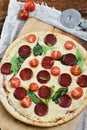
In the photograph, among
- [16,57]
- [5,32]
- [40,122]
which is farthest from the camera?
[5,32]

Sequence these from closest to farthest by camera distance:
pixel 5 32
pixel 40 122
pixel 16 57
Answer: pixel 40 122, pixel 16 57, pixel 5 32

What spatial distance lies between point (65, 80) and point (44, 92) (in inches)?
4.0

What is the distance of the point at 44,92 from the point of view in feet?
5.72

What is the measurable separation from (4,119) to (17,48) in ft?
1.07

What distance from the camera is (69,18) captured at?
1.94 metres

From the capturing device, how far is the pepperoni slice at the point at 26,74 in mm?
1788

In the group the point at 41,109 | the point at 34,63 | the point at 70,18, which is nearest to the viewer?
the point at 41,109

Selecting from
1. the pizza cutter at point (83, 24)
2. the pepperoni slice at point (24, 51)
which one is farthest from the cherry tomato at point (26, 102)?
the pizza cutter at point (83, 24)

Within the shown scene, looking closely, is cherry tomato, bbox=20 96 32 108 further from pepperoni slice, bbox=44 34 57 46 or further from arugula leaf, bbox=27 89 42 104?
pepperoni slice, bbox=44 34 57 46

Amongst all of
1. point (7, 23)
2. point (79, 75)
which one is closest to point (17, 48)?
point (7, 23)

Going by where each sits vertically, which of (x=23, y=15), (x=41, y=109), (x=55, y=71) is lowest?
(x=41, y=109)

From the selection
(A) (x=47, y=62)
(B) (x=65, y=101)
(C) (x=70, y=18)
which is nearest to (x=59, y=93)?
(B) (x=65, y=101)

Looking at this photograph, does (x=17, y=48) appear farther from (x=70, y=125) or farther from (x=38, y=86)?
(x=70, y=125)

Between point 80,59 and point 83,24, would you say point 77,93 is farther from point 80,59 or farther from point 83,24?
point 83,24
